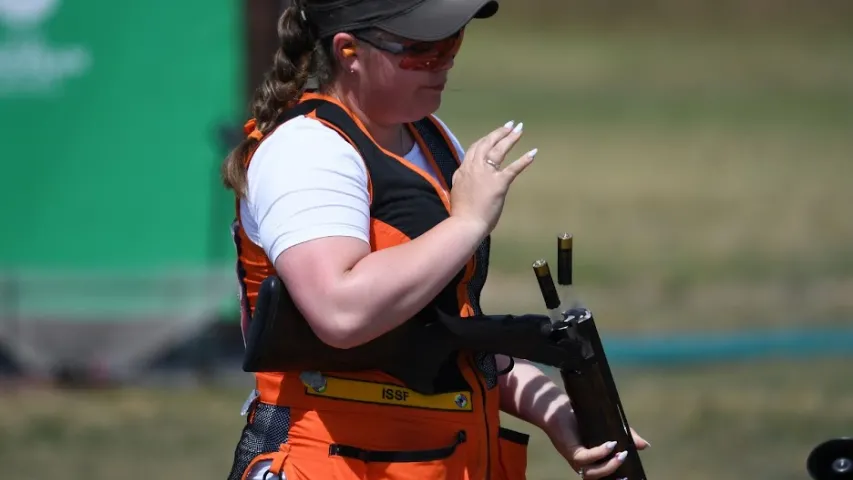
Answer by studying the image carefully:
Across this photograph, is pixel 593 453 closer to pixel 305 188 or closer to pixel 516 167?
pixel 516 167

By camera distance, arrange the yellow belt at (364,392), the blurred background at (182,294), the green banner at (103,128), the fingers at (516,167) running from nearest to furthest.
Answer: the fingers at (516,167) < the yellow belt at (364,392) < the blurred background at (182,294) < the green banner at (103,128)

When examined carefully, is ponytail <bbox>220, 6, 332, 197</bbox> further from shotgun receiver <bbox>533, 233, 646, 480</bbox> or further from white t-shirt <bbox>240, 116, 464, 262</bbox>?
shotgun receiver <bbox>533, 233, 646, 480</bbox>

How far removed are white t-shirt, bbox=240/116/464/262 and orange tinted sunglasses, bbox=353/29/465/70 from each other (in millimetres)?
176

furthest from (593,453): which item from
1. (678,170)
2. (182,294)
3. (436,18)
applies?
(678,170)

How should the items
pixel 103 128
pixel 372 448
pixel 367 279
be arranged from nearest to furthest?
pixel 367 279
pixel 372 448
pixel 103 128

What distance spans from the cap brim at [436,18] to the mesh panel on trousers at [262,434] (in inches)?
28.6

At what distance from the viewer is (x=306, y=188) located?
7.58 ft

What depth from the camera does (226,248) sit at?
7.66m

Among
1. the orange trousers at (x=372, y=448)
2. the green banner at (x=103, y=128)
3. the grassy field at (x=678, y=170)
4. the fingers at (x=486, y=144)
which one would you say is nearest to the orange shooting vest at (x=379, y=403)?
the orange trousers at (x=372, y=448)

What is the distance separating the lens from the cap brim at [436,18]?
242 cm

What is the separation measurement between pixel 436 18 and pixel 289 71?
32cm

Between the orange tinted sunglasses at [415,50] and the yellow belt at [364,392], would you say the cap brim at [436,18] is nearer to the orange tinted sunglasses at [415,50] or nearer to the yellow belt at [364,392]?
the orange tinted sunglasses at [415,50]

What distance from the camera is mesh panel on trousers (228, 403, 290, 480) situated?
2.52 meters

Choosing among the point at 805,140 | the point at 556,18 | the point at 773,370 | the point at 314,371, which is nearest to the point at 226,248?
the point at 773,370
